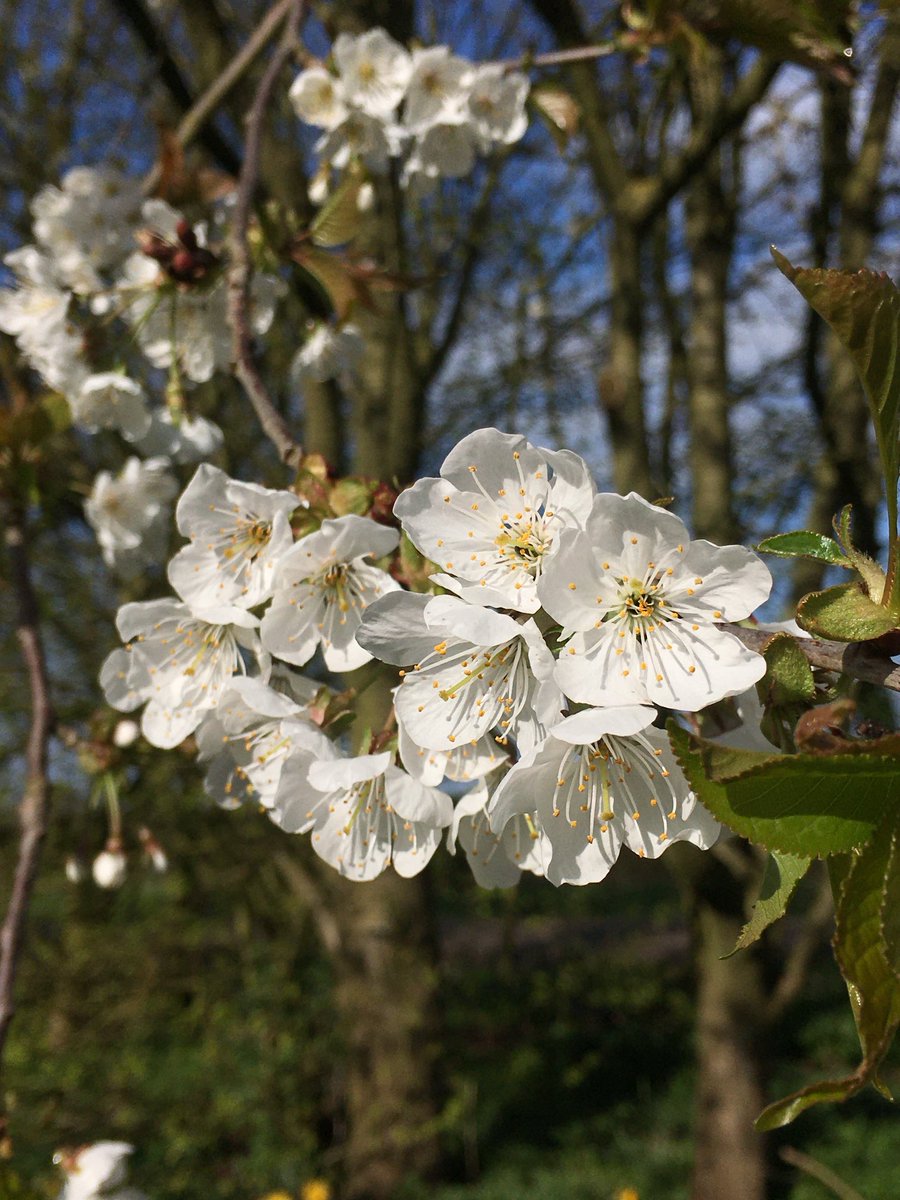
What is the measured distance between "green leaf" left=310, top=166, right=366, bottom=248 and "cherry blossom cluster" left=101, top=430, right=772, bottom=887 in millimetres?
537

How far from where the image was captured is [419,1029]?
3828 mm

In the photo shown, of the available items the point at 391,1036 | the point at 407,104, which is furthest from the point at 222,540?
the point at 391,1036

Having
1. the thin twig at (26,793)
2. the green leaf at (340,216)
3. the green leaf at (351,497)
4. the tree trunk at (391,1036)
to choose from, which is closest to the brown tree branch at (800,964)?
the tree trunk at (391,1036)

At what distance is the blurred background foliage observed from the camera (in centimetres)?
335

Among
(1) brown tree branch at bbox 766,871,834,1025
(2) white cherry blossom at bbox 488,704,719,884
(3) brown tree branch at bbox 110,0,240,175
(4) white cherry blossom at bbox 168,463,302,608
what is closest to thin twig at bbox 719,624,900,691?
(2) white cherry blossom at bbox 488,704,719,884

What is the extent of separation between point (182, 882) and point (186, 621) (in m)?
4.50

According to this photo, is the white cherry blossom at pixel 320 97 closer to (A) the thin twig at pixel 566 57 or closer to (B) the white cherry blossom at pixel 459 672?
Answer: (A) the thin twig at pixel 566 57

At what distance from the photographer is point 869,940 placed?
61 cm

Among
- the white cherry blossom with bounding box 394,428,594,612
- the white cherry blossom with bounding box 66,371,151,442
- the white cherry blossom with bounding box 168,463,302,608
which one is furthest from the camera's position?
the white cherry blossom with bounding box 66,371,151,442

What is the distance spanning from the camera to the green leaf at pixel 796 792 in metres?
0.57

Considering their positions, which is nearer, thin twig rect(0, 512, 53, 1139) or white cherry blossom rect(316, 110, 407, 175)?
thin twig rect(0, 512, 53, 1139)

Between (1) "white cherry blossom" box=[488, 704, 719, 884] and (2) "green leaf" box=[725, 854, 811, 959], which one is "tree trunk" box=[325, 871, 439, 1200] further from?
(2) "green leaf" box=[725, 854, 811, 959]

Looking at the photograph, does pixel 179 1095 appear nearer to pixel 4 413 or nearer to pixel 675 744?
pixel 4 413

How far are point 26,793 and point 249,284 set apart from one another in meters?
0.82
